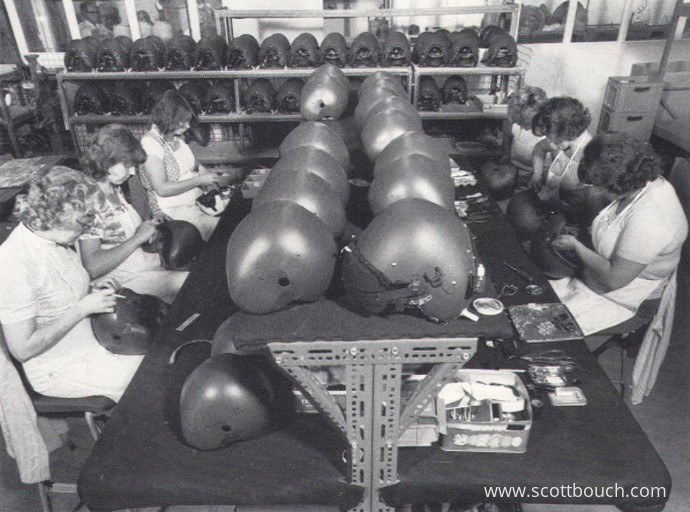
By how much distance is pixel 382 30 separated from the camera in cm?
629

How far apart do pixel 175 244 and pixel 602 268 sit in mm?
2185

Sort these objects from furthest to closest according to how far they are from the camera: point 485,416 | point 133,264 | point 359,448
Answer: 1. point 133,264
2. point 485,416
3. point 359,448

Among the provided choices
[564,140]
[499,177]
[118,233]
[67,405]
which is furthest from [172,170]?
[564,140]

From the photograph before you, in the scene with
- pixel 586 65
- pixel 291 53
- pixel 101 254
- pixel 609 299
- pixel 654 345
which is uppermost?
pixel 291 53

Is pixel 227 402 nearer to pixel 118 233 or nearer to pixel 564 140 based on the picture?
pixel 118 233

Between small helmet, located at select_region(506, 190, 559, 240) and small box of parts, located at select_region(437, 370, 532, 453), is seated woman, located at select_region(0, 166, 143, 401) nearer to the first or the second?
small box of parts, located at select_region(437, 370, 532, 453)

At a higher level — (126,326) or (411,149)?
(411,149)

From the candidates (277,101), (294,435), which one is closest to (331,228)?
(294,435)

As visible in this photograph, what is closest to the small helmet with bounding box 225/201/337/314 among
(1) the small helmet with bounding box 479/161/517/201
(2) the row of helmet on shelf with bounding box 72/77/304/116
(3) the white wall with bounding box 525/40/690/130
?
(1) the small helmet with bounding box 479/161/517/201

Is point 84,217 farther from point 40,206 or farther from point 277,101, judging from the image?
point 277,101

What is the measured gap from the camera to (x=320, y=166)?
218 centimetres

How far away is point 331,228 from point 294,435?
0.70 m

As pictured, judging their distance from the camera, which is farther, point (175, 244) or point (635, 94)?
point (635, 94)

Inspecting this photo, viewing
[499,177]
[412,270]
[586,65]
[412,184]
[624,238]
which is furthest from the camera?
[586,65]
